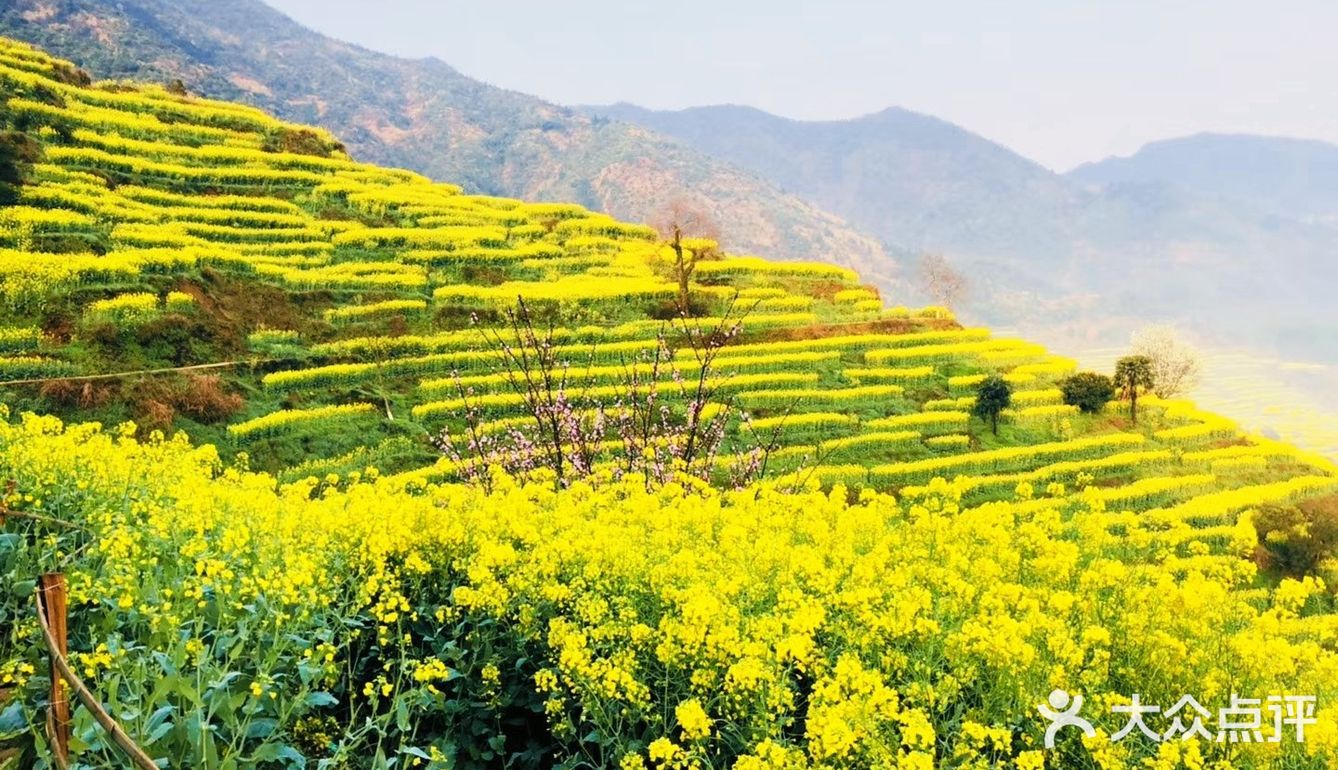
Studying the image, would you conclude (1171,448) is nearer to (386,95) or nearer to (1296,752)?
(1296,752)

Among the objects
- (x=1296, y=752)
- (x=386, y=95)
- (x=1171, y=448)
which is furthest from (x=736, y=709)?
(x=386, y=95)

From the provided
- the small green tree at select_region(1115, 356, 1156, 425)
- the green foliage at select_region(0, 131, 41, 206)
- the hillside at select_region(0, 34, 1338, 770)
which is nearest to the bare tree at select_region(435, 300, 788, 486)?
the hillside at select_region(0, 34, 1338, 770)

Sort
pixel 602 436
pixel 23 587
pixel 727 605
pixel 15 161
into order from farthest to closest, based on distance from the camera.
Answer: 1. pixel 15 161
2. pixel 602 436
3. pixel 23 587
4. pixel 727 605

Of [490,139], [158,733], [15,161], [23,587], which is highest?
[490,139]

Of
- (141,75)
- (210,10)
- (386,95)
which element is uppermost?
(210,10)

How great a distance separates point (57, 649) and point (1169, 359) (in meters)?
49.6

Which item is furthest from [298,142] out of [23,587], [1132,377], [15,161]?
[23,587]

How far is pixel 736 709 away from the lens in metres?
4.24

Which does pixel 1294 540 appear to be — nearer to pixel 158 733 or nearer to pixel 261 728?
pixel 261 728

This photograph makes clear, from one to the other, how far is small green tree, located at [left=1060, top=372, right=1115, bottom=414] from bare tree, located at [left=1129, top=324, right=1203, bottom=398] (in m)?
10.9

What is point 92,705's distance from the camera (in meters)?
Answer: 2.77

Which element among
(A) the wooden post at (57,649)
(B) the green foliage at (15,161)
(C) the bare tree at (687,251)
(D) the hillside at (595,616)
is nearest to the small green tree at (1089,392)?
(C) the bare tree at (687,251)

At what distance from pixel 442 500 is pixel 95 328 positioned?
17798mm

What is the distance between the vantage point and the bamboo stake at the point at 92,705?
2582mm
